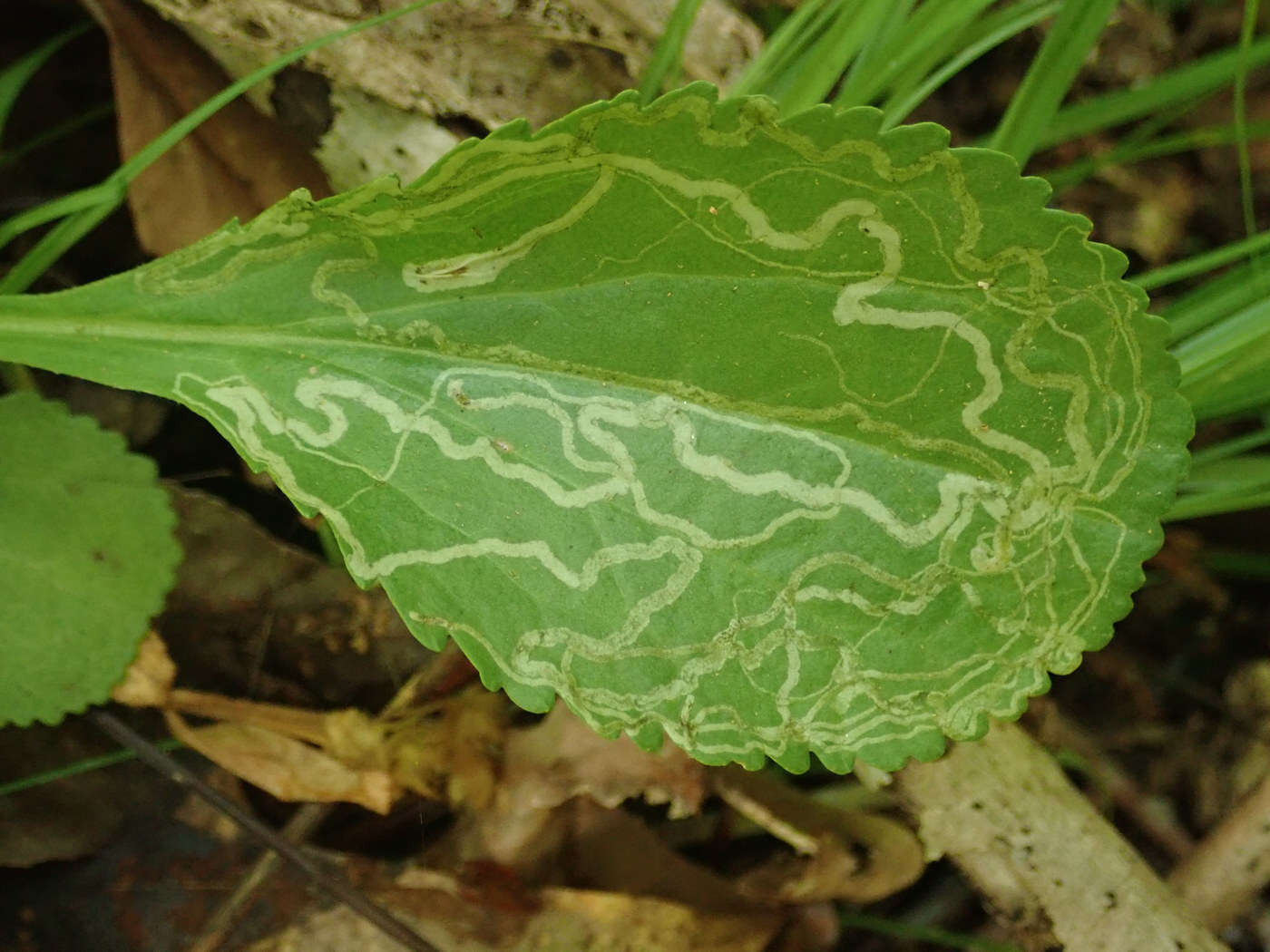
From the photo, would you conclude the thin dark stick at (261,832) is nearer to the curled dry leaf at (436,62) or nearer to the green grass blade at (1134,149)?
the curled dry leaf at (436,62)

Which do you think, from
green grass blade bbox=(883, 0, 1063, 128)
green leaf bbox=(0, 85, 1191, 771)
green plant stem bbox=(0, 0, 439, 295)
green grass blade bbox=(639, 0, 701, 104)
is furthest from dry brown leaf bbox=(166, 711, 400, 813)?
green grass blade bbox=(883, 0, 1063, 128)

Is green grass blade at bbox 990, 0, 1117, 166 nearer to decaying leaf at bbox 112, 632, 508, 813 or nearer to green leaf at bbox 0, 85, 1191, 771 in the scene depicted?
green leaf at bbox 0, 85, 1191, 771

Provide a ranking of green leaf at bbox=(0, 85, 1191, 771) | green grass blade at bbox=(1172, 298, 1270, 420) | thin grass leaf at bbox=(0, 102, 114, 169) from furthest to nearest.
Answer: thin grass leaf at bbox=(0, 102, 114, 169) → green grass blade at bbox=(1172, 298, 1270, 420) → green leaf at bbox=(0, 85, 1191, 771)

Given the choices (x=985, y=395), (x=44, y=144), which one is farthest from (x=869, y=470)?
(x=44, y=144)

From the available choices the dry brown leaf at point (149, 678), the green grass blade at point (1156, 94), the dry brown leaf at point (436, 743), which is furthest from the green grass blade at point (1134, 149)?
the dry brown leaf at point (149, 678)

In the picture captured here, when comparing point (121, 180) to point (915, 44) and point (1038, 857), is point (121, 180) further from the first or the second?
point (1038, 857)

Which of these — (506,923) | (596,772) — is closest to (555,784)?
(596,772)

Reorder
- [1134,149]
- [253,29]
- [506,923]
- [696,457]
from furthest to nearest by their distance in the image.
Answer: [1134,149] → [506,923] → [253,29] → [696,457]
